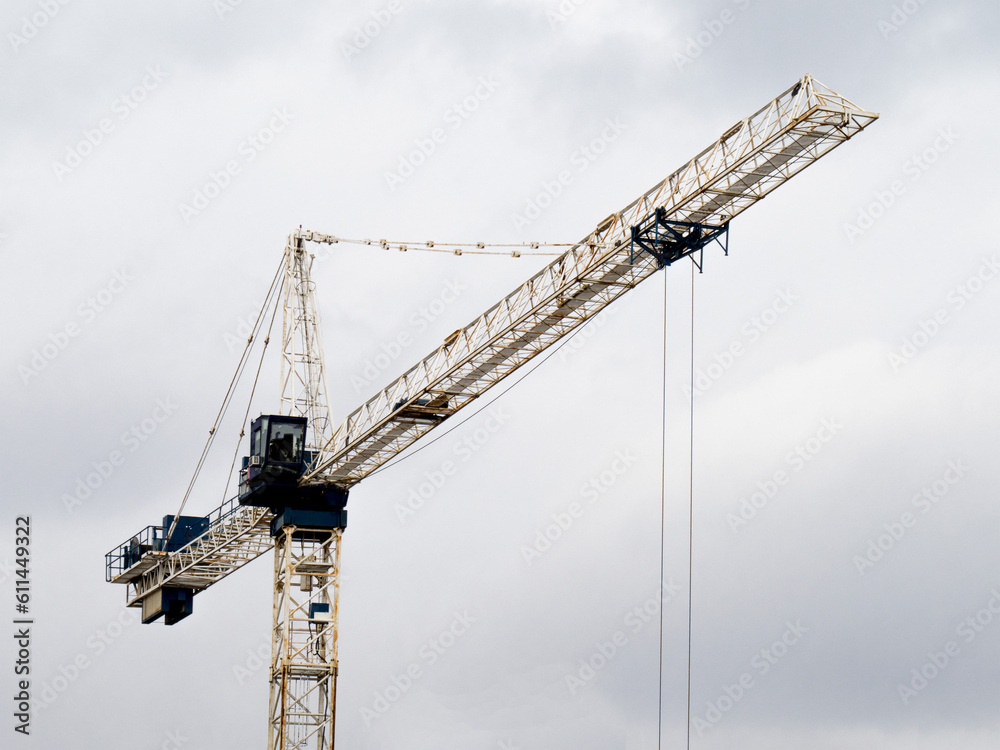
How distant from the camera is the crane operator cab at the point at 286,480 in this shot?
314 feet

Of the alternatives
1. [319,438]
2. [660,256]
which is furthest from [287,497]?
[660,256]

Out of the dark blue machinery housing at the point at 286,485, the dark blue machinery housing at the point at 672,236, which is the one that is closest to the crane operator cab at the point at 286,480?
the dark blue machinery housing at the point at 286,485

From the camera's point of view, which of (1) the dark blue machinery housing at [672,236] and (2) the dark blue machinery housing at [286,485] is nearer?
(1) the dark blue machinery housing at [672,236]

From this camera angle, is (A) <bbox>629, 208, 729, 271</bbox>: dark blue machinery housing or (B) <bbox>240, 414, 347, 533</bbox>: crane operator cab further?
(B) <bbox>240, 414, 347, 533</bbox>: crane operator cab

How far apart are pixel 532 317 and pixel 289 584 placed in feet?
81.4

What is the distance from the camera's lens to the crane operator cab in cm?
9581

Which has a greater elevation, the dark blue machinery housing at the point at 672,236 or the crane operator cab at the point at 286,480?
the dark blue machinery housing at the point at 672,236

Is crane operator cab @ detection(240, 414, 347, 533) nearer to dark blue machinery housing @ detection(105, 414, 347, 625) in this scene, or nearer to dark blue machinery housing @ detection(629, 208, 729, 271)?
dark blue machinery housing @ detection(105, 414, 347, 625)

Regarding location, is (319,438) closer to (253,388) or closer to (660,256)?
(253,388)

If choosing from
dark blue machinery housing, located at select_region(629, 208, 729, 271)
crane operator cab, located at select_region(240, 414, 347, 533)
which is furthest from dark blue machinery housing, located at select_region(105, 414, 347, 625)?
dark blue machinery housing, located at select_region(629, 208, 729, 271)

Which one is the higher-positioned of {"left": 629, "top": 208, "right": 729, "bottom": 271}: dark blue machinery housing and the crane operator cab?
{"left": 629, "top": 208, "right": 729, "bottom": 271}: dark blue machinery housing

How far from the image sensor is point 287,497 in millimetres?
97125

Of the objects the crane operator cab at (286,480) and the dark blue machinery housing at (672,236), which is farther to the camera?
the crane operator cab at (286,480)

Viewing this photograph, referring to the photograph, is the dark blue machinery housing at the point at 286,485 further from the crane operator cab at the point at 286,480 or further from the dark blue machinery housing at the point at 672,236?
the dark blue machinery housing at the point at 672,236
